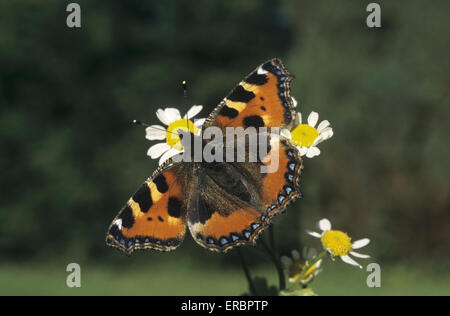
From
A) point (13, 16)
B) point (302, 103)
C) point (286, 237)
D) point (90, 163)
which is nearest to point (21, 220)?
point (90, 163)

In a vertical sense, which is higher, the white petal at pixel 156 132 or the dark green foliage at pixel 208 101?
the dark green foliage at pixel 208 101

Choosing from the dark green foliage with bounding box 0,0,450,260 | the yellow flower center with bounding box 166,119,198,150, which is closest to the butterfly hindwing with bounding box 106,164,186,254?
the yellow flower center with bounding box 166,119,198,150

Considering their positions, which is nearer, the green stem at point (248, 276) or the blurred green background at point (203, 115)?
the green stem at point (248, 276)

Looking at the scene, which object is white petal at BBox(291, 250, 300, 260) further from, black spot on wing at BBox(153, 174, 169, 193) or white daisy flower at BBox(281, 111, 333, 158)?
black spot on wing at BBox(153, 174, 169, 193)

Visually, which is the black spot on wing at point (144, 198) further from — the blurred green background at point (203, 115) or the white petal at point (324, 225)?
the blurred green background at point (203, 115)

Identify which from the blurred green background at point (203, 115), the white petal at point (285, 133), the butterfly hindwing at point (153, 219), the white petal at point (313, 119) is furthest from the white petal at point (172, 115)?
the blurred green background at point (203, 115)
